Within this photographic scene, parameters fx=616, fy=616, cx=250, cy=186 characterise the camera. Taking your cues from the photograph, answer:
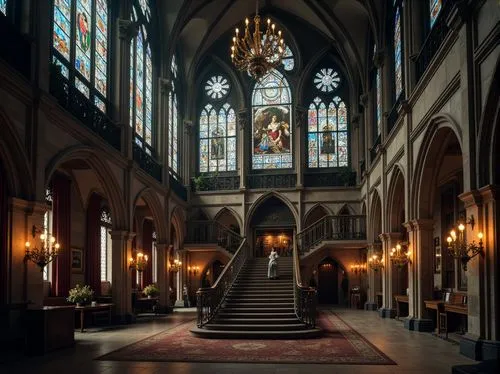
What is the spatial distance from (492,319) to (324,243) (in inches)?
666

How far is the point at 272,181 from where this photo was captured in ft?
105

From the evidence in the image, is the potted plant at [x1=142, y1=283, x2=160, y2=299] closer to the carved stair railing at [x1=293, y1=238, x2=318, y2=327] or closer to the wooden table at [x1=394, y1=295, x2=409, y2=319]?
the carved stair railing at [x1=293, y1=238, x2=318, y2=327]

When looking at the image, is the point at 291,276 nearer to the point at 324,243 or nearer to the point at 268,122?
the point at 324,243

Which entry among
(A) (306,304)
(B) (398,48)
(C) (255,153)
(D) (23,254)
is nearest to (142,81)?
(C) (255,153)

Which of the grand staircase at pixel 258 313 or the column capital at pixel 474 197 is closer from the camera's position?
the column capital at pixel 474 197

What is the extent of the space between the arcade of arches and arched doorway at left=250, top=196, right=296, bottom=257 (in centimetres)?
8

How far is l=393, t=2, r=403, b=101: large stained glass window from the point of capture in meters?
21.1

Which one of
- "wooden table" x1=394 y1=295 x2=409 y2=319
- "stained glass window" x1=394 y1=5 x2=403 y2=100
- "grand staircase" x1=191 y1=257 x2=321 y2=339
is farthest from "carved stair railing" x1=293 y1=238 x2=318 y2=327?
"stained glass window" x1=394 y1=5 x2=403 y2=100

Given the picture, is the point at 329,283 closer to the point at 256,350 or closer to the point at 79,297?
the point at 79,297

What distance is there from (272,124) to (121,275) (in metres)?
14.9

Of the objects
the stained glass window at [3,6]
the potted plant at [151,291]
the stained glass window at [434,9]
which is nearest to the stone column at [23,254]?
the stained glass window at [3,6]

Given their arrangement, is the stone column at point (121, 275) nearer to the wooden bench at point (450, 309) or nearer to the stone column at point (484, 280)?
the wooden bench at point (450, 309)

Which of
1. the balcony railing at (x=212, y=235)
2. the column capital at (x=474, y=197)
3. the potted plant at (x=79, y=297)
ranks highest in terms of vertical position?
the column capital at (x=474, y=197)

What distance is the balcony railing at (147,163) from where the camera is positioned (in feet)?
75.9
